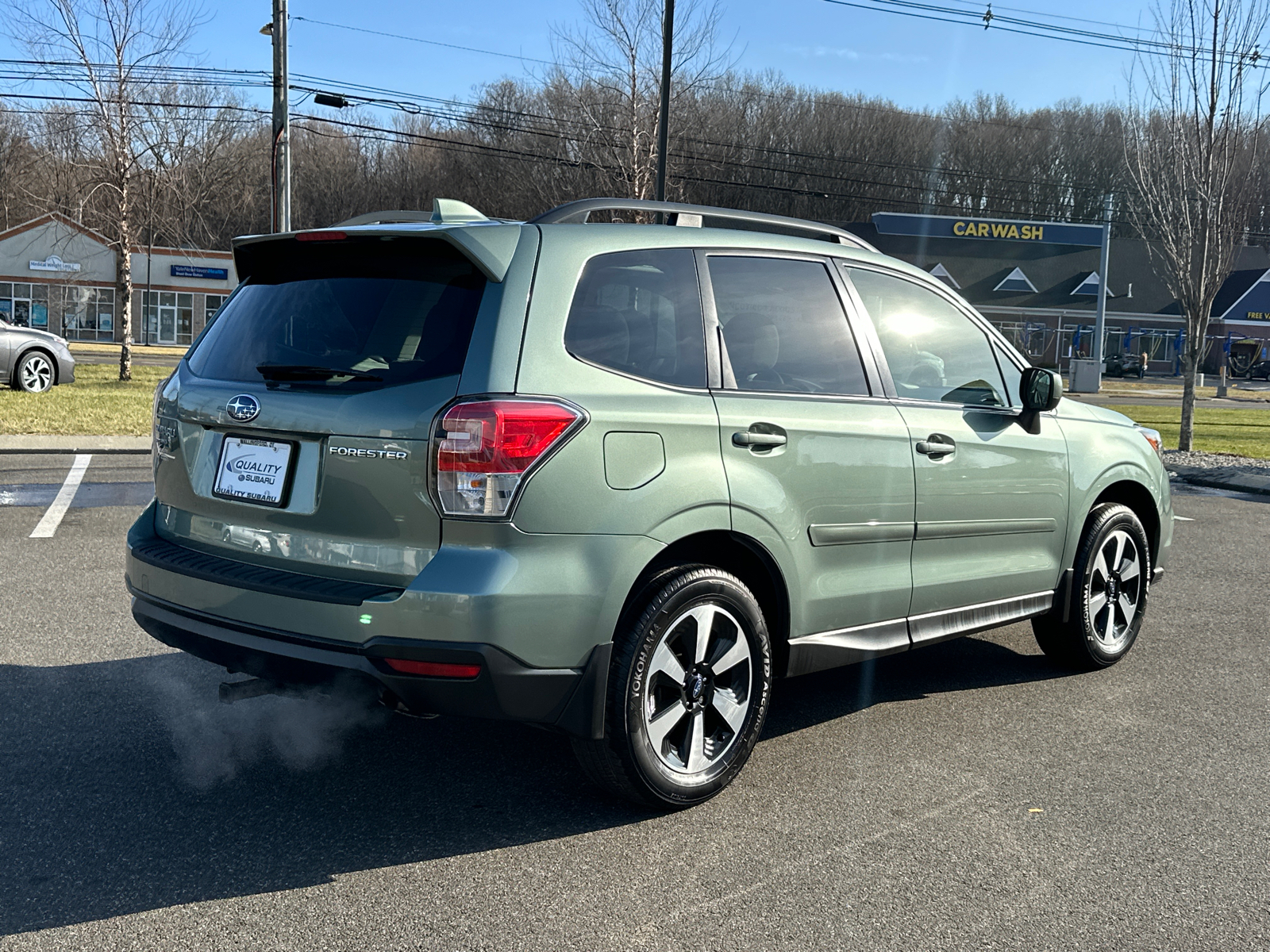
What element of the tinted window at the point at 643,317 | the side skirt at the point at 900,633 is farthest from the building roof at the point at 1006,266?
the tinted window at the point at 643,317

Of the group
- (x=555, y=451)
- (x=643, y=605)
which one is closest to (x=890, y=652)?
(x=643, y=605)

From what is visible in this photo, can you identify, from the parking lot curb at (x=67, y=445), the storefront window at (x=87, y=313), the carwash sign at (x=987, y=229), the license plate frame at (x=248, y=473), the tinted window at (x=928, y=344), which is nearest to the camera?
the license plate frame at (x=248, y=473)

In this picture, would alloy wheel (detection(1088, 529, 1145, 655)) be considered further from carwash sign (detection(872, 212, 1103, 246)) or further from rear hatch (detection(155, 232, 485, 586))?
carwash sign (detection(872, 212, 1103, 246))

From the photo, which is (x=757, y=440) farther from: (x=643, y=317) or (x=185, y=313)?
(x=185, y=313)

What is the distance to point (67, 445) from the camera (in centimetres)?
1291

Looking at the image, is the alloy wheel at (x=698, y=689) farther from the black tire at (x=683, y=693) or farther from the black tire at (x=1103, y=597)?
the black tire at (x=1103, y=597)

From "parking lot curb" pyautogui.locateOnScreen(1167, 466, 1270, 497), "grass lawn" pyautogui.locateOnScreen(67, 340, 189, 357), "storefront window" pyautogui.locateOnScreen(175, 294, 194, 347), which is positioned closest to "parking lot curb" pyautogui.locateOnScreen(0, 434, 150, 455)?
"parking lot curb" pyautogui.locateOnScreen(1167, 466, 1270, 497)

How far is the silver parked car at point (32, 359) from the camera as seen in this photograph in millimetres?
19672

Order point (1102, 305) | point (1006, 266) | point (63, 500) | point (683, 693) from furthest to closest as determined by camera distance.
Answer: point (1006, 266) → point (1102, 305) → point (63, 500) → point (683, 693)

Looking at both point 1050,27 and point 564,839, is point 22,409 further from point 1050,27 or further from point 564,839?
point 1050,27

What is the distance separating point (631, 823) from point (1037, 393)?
8.27ft

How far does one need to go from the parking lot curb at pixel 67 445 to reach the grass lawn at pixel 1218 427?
40.2 feet

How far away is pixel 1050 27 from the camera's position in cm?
3023

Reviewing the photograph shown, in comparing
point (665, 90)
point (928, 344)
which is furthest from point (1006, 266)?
point (928, 344)
